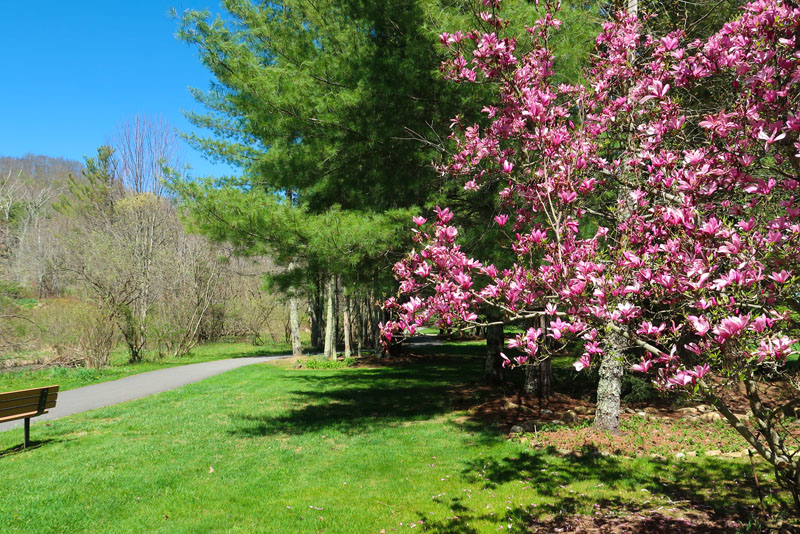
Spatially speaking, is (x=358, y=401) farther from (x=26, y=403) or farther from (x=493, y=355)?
(x=26, y=403)

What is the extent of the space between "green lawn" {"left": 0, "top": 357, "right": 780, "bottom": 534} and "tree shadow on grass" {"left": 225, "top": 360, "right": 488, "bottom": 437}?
76mm

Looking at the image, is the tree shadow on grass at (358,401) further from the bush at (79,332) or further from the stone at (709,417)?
the bush at (79,332)

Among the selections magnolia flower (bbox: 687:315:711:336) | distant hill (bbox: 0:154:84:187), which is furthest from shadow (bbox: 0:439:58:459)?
distant hill (bbox: 0:154:84:187)

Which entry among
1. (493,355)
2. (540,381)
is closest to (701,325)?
(540,381)

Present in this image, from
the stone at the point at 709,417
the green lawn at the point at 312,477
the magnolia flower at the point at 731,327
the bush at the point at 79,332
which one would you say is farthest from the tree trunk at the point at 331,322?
the magnolia flower at the point at 731,327

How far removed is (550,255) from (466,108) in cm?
470

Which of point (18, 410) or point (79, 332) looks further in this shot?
point (79, 332)

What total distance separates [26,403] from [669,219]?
7.52 m

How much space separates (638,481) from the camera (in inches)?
181

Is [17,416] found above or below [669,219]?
below

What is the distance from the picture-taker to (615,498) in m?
4.18

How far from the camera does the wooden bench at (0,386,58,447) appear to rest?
5.88 metres

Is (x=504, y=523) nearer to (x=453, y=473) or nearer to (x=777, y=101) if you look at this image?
(x=453, y=473)

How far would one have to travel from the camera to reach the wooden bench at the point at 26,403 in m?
5.88
